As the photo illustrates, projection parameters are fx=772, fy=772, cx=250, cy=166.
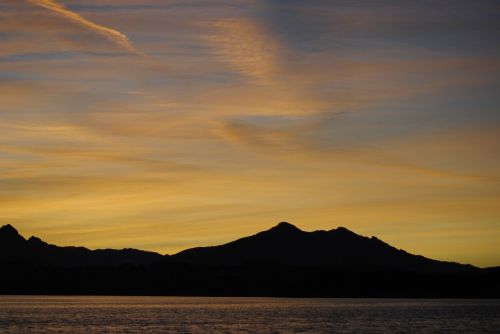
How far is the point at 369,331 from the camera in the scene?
149m

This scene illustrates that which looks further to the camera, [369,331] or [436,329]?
[436,329]

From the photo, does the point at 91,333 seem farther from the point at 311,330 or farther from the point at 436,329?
the point at 436,329

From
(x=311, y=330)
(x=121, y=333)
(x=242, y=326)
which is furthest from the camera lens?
(x=242, y=326)

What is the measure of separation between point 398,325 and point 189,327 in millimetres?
46221

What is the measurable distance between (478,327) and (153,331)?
233 feet

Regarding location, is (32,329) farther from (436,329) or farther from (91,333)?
(436,329)

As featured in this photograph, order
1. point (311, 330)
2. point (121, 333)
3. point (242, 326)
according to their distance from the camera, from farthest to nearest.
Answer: point (242, 326) < point (311, 330) < point (121, 333)

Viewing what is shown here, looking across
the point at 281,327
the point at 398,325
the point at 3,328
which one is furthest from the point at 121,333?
the point at 398,325

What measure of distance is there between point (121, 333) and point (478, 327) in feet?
254

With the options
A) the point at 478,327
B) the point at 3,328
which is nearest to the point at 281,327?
the point at 478,327

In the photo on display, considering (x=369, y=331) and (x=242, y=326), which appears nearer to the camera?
(x=369, y=331)

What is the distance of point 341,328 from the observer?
158875mm

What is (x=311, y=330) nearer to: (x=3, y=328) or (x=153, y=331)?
(x=153, y=331)

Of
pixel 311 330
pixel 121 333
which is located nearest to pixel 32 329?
pixel 121 333
